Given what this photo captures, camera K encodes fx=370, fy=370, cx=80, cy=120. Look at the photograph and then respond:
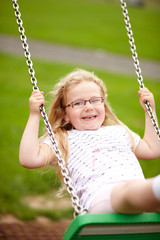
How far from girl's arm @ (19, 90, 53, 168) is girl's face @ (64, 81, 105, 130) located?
0.33m

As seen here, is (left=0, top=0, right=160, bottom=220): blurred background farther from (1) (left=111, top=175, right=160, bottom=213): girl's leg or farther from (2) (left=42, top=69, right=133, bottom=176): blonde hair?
(1) (left=111, top=175, right=160, bottom=213): girl's leg

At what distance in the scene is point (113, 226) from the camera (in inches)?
68.5

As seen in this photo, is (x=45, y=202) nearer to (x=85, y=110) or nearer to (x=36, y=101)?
(x=85, y=110)

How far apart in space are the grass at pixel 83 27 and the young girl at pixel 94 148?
9.85 meters

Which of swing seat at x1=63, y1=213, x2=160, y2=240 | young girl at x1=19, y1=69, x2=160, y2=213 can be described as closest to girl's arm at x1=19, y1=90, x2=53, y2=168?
young girl at x1=19, y1=69, x2=160, y2=213

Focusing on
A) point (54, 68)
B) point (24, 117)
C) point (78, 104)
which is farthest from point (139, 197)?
point (54, 68)

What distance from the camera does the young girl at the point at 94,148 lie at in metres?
1.79

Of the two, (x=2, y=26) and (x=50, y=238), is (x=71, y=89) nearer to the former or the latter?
(x=50, y=238)

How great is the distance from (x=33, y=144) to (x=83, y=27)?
1457 cm

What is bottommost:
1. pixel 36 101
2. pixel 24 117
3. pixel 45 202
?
pixel 45 202

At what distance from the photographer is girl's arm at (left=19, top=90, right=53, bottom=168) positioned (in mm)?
2107

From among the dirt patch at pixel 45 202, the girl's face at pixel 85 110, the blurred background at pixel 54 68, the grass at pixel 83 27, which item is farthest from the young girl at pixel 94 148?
the grass at pixel 83 27

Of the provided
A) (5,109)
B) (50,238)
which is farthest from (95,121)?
(5,109)

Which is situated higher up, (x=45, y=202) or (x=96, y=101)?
(x=96, y=101)
